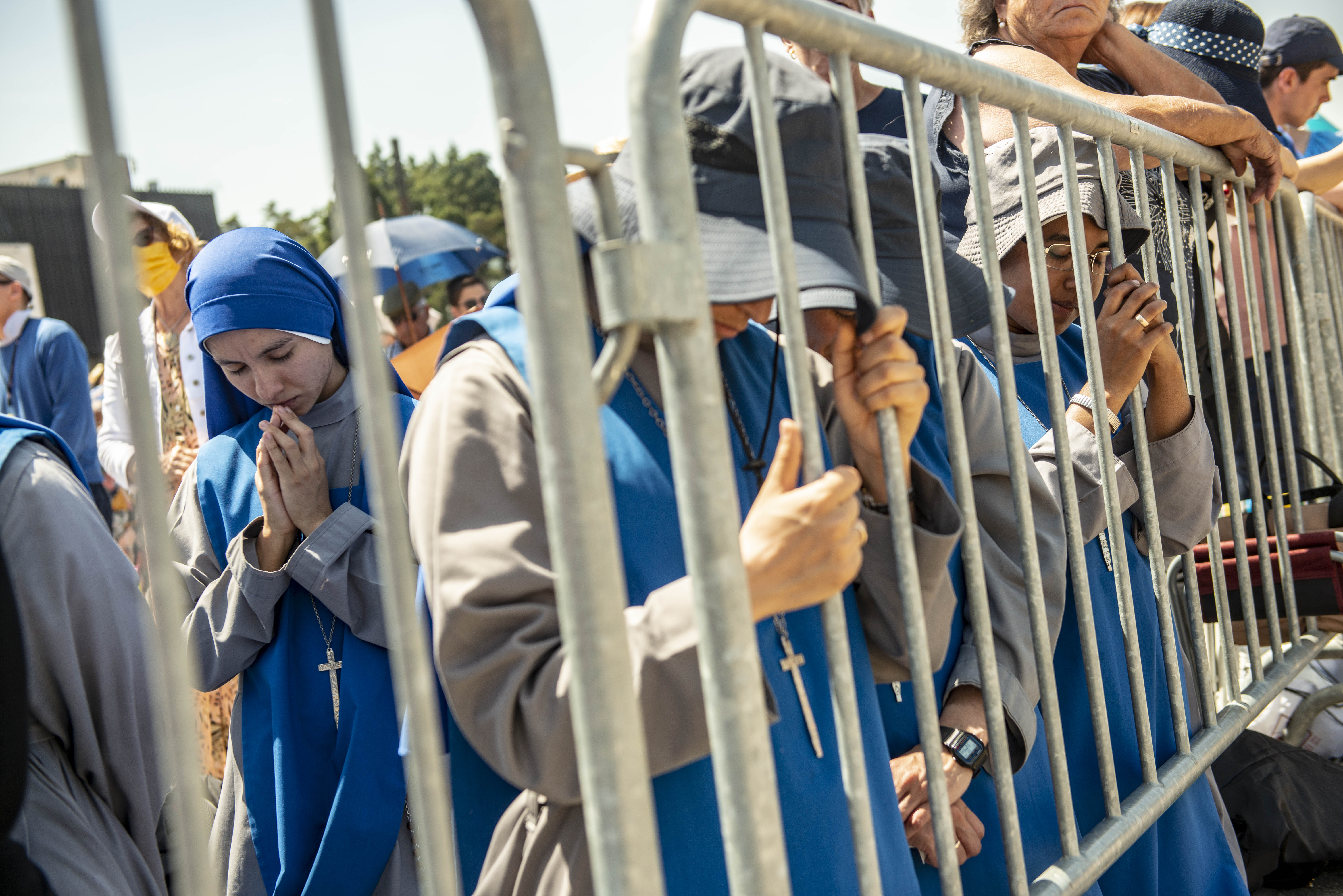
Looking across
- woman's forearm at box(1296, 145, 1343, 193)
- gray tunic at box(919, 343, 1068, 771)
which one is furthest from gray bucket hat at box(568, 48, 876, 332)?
woman's forearm at box(1296, 145, 1343, 193)

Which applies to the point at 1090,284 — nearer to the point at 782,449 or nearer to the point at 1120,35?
the point at 782,449

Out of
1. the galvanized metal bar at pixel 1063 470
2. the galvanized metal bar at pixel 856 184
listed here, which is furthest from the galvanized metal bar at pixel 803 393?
the galvanized metal bar at pixel 1063 470

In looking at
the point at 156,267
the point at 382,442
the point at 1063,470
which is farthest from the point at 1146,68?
the point at 156,267

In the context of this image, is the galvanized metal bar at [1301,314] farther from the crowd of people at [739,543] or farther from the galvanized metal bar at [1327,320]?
Result: the crowd of people at [739,543]

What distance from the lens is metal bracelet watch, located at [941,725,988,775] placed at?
2.00 meters

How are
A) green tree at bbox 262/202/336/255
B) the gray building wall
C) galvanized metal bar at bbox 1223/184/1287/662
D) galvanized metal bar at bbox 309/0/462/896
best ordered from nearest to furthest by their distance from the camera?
1. galvanized metal bar at bbox 309/0/462/896
2. galvanized metal bar at bbox 1223/184/1287/662
3. the gray building wall
4. green tree at bbox 262/202/336/255

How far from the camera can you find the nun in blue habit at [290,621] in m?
2.43

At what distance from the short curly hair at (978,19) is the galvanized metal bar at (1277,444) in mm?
839

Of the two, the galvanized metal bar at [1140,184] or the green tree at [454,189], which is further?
the green tree at [454,189]

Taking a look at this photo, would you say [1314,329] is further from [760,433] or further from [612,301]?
[612,301]

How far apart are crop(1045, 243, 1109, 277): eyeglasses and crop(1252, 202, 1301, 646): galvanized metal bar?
0.78m

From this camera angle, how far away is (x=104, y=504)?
271 inches

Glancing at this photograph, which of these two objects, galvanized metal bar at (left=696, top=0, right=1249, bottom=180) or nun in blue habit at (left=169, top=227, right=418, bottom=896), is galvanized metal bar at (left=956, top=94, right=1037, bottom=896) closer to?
galvanized metal bar at (left=696, top=0, right=1249, bottom=180)

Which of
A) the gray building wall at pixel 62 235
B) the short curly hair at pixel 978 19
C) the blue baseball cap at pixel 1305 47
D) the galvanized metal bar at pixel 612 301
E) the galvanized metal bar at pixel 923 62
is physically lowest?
the galvanized metal bar at pixel 612 301
